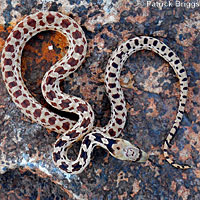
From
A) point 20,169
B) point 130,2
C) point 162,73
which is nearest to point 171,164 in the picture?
point 162,73

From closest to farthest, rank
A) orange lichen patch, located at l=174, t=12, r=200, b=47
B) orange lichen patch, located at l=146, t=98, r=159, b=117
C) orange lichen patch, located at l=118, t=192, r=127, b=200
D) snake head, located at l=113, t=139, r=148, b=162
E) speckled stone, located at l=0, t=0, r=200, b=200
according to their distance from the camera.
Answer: snake head, located at l=113, t=139, r=148, b=162, orange lichen patch, located at l=118, t=192, r=127, b=200, speckled stone, located at l=0, t=0, r=200, b=200, orange lichen patch, located at l=146, t=98, r=159, b=117, orange lichen patch, located at l=174, t=12, r=200, b=47

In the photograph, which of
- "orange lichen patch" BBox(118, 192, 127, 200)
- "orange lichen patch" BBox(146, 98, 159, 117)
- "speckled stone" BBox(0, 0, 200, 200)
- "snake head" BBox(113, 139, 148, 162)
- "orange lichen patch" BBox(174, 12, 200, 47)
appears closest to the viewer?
"snake head" BBox(113, 139, 148, 162)

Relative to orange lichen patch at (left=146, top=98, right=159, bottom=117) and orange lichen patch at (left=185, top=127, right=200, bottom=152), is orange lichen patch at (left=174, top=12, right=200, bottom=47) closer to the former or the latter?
orange lichen patch at (left=146, top=98, right=159, bottom=117)

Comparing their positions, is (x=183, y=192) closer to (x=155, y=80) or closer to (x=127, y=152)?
(x=127, y=152)

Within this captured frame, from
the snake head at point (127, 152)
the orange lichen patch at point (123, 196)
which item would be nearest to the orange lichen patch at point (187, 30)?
the snake head at point (127, 152)

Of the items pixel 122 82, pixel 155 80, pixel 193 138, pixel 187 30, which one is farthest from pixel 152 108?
pixel 187 30

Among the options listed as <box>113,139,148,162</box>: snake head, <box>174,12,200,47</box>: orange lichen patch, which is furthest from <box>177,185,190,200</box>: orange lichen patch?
<box>174,12,200,47</box>: orange lichen patch
